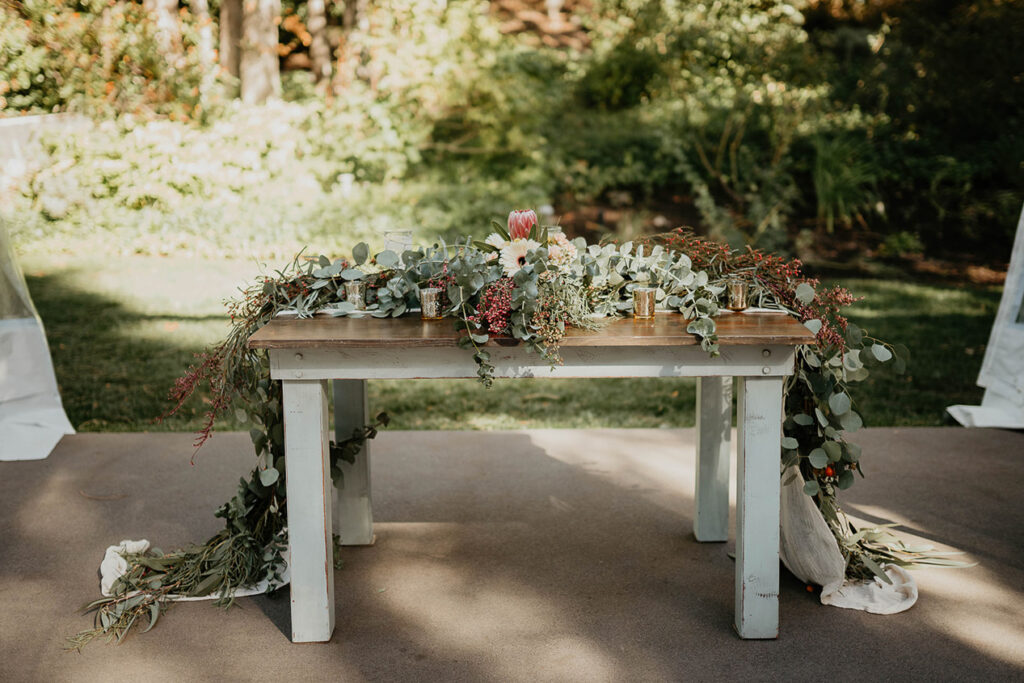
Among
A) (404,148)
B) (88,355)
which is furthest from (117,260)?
(404,148)

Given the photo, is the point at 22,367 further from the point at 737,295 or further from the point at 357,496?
the point at 737,295

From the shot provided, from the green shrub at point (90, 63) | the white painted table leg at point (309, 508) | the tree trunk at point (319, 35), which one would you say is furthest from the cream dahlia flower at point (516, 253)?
the tree trunk at point (319, 35)

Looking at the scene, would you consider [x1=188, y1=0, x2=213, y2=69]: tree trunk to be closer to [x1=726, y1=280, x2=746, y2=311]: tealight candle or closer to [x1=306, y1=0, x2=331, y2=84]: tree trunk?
[x1=306, y1=0, x2=331, y2=84]: tree trunk

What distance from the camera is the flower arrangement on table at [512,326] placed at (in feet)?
8.66

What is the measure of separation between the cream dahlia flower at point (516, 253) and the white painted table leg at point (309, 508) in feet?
2.00

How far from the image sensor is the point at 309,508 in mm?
2691

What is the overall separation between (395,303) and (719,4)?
27.7 feet

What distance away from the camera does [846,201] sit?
30.2ft

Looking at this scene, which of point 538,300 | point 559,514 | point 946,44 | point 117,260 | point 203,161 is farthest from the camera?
point 946,44

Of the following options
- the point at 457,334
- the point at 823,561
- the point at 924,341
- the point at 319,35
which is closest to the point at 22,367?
the point at 457,334

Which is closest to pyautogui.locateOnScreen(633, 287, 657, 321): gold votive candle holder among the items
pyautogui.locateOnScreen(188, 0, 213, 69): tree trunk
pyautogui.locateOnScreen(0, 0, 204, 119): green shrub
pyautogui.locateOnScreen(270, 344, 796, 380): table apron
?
pyautogui.locateOnScreen(270, 344, 796, 380): table apron

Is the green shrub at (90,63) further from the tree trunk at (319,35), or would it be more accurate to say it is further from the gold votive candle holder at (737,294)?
the gold votive candle holder at (737,294)

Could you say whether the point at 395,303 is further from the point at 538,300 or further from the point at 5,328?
the point at 5,328

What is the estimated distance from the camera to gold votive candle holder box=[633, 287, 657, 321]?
282 cm
